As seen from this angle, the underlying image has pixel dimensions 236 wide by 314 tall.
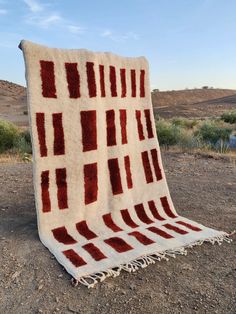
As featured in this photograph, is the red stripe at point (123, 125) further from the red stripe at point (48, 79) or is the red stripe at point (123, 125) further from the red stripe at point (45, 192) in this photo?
the red stripe at point (45, 192)

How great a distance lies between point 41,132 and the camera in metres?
4.25

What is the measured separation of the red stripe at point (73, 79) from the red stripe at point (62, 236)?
→ 1376mm

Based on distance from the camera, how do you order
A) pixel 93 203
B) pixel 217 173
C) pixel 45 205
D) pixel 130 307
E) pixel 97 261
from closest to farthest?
1. pixel 130 307
2. pixel 97 261
3. pixel 45 205
4. pixel 93 203
5. pixel 217 173

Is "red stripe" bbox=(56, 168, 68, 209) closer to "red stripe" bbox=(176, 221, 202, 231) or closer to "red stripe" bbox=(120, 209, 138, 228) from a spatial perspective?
"red stripe" bbox=(120, 209, 138, 228)

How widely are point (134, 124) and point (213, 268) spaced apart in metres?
2.08

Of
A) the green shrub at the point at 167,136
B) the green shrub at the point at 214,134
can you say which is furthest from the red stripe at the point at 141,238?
the green shrub at the point at 214,134

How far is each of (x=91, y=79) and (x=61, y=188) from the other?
3.96ft

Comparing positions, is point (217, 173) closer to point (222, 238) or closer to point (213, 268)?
point (222, 238)

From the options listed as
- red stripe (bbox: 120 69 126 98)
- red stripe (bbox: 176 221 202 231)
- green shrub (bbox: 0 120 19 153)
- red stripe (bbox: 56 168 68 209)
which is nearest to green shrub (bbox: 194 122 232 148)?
green shrub (bbox: 0 120 19 153)

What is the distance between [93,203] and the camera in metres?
4.70

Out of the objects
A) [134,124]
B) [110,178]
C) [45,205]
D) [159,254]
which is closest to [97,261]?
[159,254]

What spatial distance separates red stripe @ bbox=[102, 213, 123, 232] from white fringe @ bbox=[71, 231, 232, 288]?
69cm

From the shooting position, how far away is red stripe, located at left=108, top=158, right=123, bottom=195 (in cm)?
491

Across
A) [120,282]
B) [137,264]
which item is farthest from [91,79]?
[120,282]
